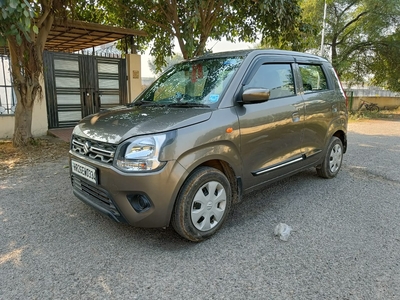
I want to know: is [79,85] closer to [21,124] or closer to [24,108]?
[24,108]

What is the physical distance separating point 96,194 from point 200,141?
1.11 m

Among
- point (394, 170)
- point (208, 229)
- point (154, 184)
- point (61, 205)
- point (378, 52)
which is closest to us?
point (154, 184)

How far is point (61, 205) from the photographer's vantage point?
3.66m

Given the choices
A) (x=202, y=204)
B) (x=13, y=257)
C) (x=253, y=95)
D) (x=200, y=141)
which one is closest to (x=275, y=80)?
(x=253, y=95)

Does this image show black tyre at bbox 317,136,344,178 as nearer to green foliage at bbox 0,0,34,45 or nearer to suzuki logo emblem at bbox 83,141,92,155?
suzuki logo emblem at bbox 83,141,92,155

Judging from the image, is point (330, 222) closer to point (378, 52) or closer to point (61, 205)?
point (61, 205)

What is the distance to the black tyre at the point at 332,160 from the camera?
456cm

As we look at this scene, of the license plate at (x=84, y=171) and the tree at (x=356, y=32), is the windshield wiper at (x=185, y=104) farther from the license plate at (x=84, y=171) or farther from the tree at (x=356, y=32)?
the tree at (x=356, y=32)

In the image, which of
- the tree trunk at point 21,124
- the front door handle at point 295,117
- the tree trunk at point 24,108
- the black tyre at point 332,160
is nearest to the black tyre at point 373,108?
the black tyre at point 332,160

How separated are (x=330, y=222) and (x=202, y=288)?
1777 mm

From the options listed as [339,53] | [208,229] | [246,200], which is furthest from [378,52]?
[208,229]

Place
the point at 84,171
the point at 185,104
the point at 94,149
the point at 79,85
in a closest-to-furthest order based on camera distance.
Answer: the point at 94,149, the point at 84,171, the point at 185,104, the point at 79,85

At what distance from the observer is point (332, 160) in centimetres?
470

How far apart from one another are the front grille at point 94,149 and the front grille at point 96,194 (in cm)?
28
